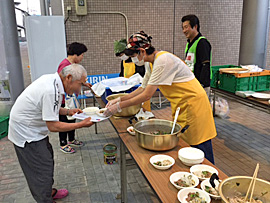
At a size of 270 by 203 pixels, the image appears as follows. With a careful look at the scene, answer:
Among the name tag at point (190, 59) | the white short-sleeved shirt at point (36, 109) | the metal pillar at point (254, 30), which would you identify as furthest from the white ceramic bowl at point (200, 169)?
the metal pillar at point (254, 30)

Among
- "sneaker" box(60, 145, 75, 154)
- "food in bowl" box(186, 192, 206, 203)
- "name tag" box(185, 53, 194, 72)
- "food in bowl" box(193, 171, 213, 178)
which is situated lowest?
"sneaker" box(60, 145, 75, 154)

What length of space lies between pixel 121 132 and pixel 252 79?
2.51 m

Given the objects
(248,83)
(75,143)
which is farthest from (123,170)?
(248,83)

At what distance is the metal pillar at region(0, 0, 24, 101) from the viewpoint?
4.73 metres

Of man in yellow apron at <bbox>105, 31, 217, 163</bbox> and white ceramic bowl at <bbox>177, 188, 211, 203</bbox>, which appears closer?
white ceramic bowl at <bbox>177, 188, 211, 203</bbox>

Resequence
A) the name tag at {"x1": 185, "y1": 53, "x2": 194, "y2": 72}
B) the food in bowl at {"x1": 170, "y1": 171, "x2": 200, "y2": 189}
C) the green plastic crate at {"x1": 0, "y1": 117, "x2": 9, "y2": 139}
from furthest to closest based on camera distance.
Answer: the green plastic crate at {"x1": 0, "y1": 117, "x2": 9, "y2": 139} → the name tag at {"x1": 185, "y1": 53, "x2": 194, "y2": 72} → the food in bowl at {"x1": 170, "y1": 171, "x2": 200, "y2": 189}

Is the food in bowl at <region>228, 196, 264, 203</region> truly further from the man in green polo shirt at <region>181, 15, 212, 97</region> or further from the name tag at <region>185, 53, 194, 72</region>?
the name tag at <region>185, 53, 194, 72</region>

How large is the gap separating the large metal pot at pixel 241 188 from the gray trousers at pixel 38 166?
1.55m

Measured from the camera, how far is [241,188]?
131 centimetres

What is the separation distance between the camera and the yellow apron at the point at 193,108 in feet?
7.20

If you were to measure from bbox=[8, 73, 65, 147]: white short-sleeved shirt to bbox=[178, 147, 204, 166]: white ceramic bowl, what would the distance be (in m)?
1.00

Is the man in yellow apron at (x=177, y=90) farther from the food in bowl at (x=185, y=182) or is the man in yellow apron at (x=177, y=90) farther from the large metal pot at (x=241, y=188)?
the large metal pot at (x=241, y=188)

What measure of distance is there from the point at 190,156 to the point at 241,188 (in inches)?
17.6

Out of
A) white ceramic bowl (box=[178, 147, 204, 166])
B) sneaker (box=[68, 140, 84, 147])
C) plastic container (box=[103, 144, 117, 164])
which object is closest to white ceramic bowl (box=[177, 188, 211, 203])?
white ceramic bowl (box=[178, 147, 204, 166])
